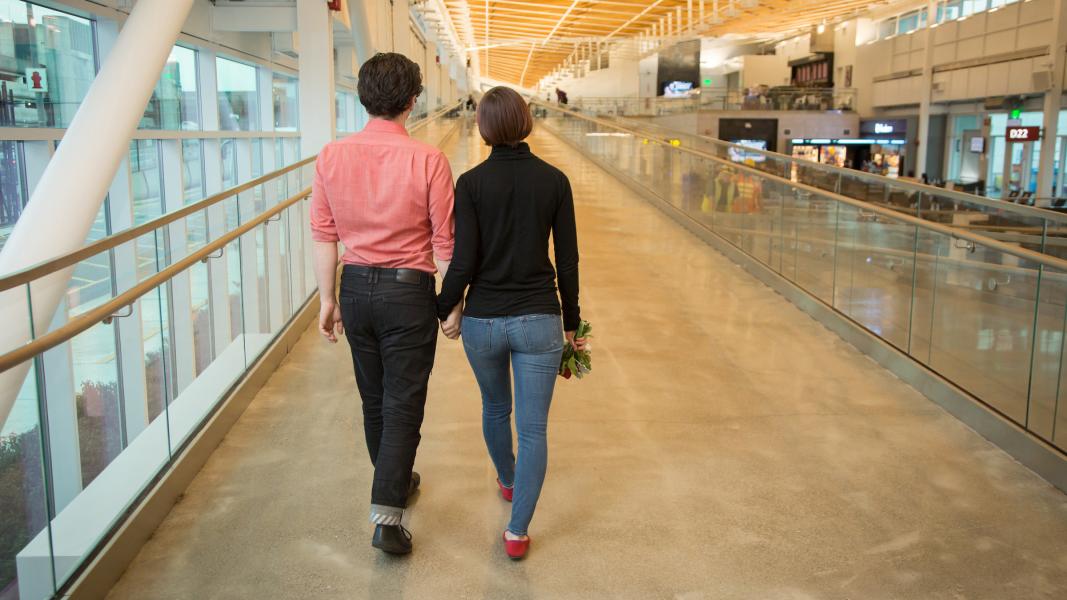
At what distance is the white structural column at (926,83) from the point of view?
103 ft

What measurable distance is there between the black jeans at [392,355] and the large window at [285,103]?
16360 millimetres

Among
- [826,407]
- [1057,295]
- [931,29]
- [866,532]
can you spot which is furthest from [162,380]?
[931,29]

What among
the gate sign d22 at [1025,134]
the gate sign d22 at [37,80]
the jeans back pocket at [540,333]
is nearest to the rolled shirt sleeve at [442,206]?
the jeans back pocket at [540,333]

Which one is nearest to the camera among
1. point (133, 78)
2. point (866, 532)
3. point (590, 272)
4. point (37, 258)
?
point (866, 532)

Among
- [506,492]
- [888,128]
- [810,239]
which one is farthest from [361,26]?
[888,128]

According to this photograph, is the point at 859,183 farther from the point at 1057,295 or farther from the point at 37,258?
the point at 37,258

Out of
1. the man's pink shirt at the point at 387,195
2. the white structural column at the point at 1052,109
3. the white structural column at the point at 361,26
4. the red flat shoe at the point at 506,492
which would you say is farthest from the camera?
the white structural column at the point at 1052,109

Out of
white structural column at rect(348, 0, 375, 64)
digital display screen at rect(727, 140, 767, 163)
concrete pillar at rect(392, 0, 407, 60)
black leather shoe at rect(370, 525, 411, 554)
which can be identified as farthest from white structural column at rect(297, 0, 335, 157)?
concrete pillar at rect(392, 0, 407, 60)

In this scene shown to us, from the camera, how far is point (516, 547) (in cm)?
322

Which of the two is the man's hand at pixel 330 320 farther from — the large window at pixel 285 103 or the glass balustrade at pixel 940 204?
the large window at pixel 285 103

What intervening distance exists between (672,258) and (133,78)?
228 inches

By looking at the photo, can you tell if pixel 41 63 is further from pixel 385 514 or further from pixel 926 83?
pixel 926 83

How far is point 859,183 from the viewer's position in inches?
271

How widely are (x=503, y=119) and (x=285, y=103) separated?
60.3ft
